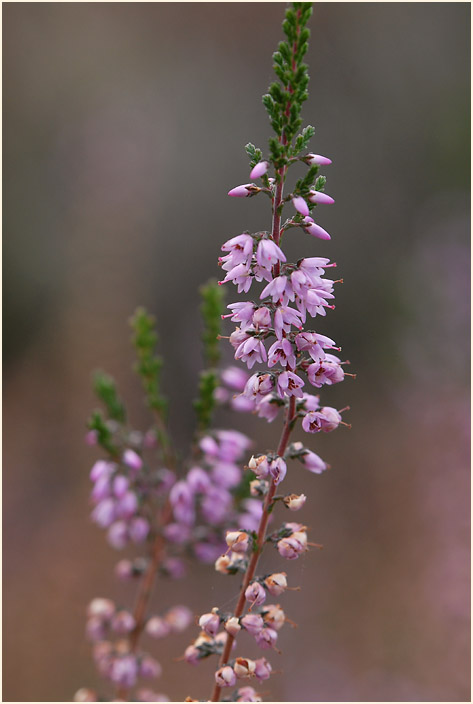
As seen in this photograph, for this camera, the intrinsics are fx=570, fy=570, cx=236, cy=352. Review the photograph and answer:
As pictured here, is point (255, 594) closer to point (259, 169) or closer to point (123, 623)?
point (259, 169)

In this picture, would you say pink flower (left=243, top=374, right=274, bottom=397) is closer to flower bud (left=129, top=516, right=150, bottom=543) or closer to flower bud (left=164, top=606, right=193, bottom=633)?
flower bud (left=129, top=516, right=150, bottom=543)

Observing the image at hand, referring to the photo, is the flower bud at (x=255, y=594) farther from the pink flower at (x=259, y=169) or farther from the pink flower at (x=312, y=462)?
the pink flower at (x=259, y=169)

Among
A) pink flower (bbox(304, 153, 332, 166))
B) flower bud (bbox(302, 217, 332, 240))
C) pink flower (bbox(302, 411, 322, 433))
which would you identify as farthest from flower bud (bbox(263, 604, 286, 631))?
pink flower (bbox(304, 153, 332, 166))

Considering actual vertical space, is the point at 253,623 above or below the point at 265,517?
below

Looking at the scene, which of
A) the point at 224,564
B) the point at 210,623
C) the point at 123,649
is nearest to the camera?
the point at 210,623

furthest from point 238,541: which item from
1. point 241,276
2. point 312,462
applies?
point 241,276

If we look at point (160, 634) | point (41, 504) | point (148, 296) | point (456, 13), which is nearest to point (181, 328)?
point (148, 296)
